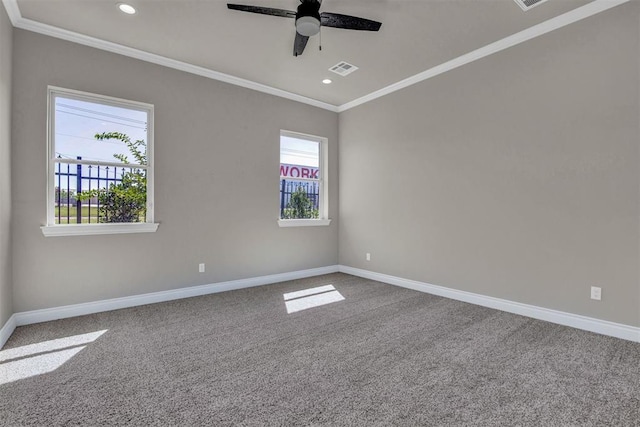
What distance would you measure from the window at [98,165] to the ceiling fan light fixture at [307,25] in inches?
90.0

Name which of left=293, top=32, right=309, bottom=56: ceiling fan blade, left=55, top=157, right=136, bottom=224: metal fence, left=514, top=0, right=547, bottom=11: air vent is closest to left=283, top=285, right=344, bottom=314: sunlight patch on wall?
left=55, top=157, right=136, bottom=224: metal fence

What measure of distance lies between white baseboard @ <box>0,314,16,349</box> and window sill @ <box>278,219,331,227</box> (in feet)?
10.2

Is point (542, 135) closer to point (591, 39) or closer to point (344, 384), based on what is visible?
point (591, 39)

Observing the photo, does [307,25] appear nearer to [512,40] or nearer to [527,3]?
[527,3]

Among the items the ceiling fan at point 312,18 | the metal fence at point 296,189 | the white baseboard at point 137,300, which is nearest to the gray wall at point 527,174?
the metal fence at point 296,189

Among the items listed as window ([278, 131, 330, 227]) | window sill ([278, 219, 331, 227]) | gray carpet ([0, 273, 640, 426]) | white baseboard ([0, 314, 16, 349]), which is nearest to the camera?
gray carpet ([0, 273, 640, 426])

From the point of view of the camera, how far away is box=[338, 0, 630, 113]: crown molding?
2876 millimetres

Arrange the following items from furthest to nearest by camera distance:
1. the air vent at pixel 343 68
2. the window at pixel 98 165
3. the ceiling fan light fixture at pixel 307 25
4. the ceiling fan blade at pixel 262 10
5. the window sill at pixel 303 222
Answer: the window sill at pixel 303 222 < the air vent at pixel 343 68 < the window at pixel 98 165 < the ceiling fan light fixture at pixel 307 25 < the ceiling fan blade at pixel 262 10

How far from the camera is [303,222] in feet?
17.2

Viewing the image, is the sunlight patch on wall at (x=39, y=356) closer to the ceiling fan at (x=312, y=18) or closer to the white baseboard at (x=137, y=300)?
the white baseboard at (x=137, y=300)

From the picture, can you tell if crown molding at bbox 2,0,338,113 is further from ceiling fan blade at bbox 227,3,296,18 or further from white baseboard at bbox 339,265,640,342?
white baseboard at bbox 339,265,640,342

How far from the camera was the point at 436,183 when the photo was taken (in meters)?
4.22

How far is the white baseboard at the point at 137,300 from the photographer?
315cm

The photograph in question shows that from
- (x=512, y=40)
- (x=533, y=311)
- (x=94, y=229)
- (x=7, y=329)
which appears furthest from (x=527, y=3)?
(x=7, y=329)
